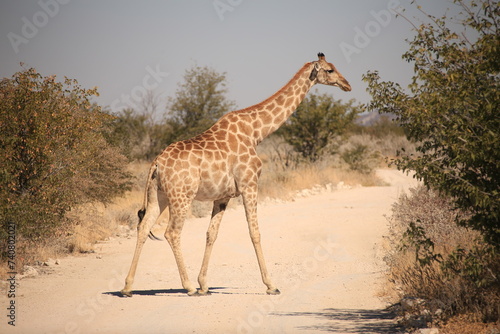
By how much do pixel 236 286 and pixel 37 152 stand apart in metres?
4.76

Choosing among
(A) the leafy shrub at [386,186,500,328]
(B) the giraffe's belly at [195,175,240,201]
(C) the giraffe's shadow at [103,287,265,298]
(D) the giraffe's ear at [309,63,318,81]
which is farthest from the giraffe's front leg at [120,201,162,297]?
(A) the leafy shrub at [386,186,500,328]

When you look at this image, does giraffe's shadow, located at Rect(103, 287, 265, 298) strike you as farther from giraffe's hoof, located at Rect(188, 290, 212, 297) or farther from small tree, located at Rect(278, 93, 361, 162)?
small tree, located at Rect(278, 93, 361, 162)

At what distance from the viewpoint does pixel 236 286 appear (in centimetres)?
983

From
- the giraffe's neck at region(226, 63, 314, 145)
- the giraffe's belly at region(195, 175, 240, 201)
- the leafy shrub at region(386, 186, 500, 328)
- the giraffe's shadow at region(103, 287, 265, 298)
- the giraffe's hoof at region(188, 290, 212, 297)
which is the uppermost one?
the giraffe's neck at region(226, 63, 314, 145)

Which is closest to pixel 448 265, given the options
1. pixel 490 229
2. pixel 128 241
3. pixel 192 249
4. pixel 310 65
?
pixel 490 229

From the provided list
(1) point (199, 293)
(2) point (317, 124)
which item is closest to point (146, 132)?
(2) point (317, 124)

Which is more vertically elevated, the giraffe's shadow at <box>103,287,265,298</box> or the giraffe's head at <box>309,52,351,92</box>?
the giraffe's head at <box>309,52,351,92</box>

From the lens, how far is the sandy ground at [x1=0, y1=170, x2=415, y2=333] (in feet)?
23.8

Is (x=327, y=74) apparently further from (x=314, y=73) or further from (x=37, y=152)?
(x=37, y=152)

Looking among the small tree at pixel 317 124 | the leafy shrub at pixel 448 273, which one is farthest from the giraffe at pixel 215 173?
the small tree at pixel 317 124

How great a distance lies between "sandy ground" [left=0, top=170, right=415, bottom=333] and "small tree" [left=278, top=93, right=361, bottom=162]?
11468mm

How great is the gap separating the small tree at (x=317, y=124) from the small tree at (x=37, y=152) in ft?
53.9

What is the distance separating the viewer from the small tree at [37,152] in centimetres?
1073

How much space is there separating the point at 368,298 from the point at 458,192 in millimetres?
2501
